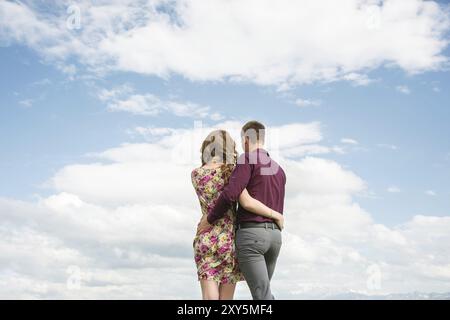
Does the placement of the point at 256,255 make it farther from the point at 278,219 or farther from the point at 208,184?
the point at 208,184

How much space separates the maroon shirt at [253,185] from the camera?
6.07 meters

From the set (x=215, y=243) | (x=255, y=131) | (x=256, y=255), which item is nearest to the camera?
(x=256, y=255)

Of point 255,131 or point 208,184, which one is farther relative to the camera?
point 208,184

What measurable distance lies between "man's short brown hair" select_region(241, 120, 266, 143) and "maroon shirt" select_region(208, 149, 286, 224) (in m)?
0.13

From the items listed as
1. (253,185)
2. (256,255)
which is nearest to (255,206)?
(253,185)

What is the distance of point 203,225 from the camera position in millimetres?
6477

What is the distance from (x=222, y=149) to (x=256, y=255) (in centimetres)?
124

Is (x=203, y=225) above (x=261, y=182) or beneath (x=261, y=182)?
beneath

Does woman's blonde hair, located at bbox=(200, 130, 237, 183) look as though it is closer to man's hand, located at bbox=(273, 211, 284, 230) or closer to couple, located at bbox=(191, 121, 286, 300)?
couple, located at bbox=(191, 121, 286, 300)

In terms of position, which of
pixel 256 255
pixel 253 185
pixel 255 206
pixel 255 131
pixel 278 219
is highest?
pixel 255 131

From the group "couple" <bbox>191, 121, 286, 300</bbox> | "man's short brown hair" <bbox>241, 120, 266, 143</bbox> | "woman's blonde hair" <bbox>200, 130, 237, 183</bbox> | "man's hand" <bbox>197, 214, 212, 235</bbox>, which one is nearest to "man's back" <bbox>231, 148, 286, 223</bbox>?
"couple" <bbox>191, 121, 286, 300</bbox>
